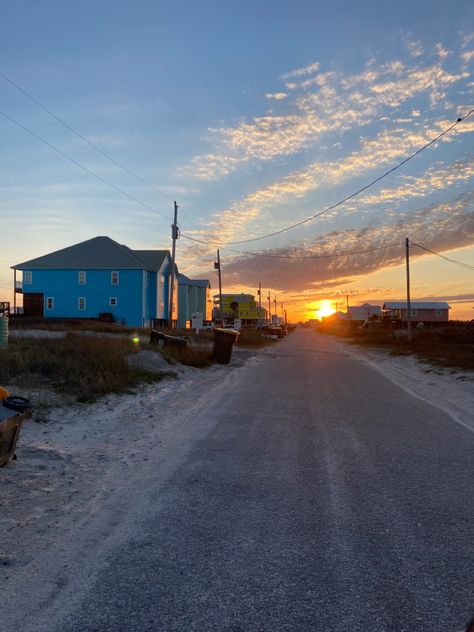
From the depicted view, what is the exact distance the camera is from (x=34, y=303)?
47.9m

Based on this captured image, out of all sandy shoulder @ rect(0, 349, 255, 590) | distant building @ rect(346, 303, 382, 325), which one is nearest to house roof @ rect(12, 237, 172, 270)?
sandy shoulder @ rect(0, 349, 255, 590)

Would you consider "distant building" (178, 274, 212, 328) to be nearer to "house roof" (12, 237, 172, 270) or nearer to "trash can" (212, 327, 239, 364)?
"house roof" (12, 237, 172, 270)

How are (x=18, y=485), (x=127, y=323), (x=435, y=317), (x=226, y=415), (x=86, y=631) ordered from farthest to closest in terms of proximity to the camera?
1. (x=435, y=317)
2. (x=127, y=323)
3. (x=226, y=415)
4. (x=18, y=485)
5. (x=86, y=631)

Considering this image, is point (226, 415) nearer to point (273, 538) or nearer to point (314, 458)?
point (314, 458)

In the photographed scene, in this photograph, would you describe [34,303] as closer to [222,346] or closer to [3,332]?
[222,346]

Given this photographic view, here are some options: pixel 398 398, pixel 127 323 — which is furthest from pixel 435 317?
pixel 398 398

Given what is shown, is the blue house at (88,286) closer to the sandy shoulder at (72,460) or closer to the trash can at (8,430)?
the sandy shoulder at (72,460)

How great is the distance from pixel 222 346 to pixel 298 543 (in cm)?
1677

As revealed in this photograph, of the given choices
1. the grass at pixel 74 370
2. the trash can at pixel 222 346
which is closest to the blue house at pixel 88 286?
the trash can at pixel 222 346

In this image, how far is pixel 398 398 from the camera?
11.9 metres

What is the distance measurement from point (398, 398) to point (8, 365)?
9.27 meters

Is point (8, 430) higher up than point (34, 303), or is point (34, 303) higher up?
point (34, 303)

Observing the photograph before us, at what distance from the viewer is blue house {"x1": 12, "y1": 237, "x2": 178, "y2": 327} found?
47.3 metres

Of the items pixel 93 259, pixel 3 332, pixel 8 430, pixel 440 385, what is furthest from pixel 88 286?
pixel 8 430
